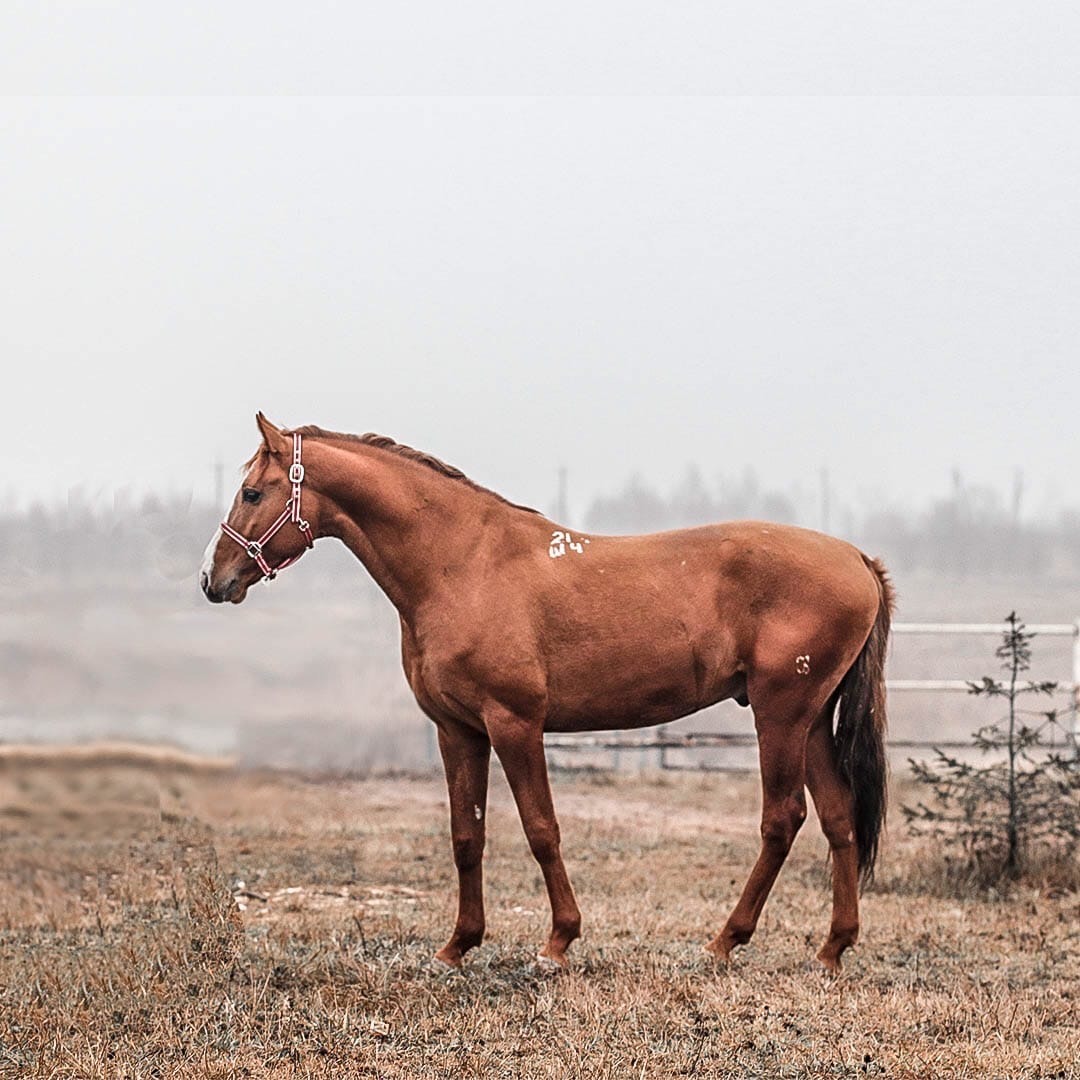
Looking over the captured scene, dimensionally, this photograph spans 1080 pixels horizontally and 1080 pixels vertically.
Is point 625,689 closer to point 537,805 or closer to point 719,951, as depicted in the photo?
point 537,805

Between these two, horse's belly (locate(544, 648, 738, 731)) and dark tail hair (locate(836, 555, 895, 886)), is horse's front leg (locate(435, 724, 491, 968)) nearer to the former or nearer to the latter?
horse's belly (locate(544, 648, 738, 731))

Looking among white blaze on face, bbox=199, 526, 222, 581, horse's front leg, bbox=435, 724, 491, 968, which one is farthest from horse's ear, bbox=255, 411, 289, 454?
horse's front leg, bbox=435, 724, 491, 968

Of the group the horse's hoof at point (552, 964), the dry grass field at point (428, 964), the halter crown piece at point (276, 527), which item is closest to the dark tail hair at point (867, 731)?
the dry grass field at point (428, 964)

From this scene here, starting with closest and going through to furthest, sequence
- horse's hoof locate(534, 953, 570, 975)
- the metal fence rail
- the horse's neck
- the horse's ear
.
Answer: the horse's ear, horse's hoof locate(534, 953, 570, 975), the horse's neck, the metal fence rail

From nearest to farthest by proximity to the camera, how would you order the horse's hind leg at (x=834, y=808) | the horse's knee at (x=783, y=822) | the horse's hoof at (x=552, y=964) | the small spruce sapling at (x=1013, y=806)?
the horse's hoof at (x=552, y=964)
the horse's knee at (x=783, y=822)
the horse's hind leg at (x=834, y=808)
the small spruce sapling at (x=1013, y=806)

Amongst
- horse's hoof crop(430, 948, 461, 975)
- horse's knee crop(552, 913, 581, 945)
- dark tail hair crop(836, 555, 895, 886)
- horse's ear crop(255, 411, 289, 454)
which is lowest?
horse's hoof crop(430, 948, 461, 975)

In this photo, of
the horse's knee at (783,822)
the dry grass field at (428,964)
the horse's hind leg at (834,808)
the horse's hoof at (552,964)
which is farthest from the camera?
the horse's hind leg at (834,808)

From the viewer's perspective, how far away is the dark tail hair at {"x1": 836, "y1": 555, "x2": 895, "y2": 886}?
302 inches

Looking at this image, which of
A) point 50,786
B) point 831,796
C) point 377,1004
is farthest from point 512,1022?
point 50,786

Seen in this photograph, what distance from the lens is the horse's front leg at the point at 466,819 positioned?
7.31m

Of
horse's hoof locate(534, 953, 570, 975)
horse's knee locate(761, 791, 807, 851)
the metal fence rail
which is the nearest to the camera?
horse's hoof locate(534, 953, 570, 975)

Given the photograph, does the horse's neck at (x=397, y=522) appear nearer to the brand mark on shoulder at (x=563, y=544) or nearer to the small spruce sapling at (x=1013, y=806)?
the brand mark on shoulder at (x=563, y=544)

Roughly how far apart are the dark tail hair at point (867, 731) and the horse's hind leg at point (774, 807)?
367mm

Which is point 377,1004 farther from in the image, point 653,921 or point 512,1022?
point 653,921
